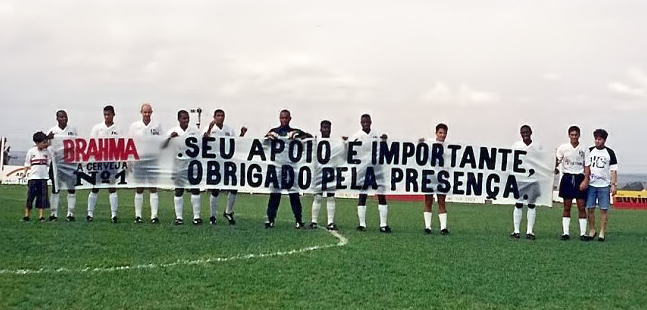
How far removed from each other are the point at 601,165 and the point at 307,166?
544cm

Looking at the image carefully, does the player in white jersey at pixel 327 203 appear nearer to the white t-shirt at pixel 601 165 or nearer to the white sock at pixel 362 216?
the white sock at pixel 362 216

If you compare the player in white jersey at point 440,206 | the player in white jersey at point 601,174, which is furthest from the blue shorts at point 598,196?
the player in white jersey at point 440,206

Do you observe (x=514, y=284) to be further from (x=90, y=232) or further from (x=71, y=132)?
(x=71, y=132)

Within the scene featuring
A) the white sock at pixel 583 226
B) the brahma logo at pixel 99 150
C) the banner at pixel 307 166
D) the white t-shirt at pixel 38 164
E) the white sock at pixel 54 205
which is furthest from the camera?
the banner at pixel 307 166

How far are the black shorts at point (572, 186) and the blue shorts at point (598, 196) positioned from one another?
11 centimetres

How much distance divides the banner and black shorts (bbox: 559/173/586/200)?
1.97 feet

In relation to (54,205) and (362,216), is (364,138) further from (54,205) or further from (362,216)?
(54,205)

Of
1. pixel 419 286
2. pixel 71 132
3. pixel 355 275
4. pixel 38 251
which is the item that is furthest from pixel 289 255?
pixel 71 132

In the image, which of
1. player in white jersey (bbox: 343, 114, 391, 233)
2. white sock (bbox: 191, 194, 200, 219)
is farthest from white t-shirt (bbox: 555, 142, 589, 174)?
white sock (bbox: 191, 194, 200, 219)

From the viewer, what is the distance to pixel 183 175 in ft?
48.2

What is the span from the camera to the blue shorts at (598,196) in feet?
45.6

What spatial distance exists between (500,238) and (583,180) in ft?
6.31

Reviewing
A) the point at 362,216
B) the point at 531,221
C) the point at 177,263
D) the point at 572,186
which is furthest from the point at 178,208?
the point at 572,186

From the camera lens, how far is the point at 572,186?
14.0 m
